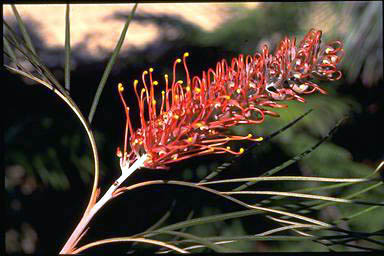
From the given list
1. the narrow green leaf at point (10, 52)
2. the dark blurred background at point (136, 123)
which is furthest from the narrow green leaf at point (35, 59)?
the dark blurred background at point (136, 123)

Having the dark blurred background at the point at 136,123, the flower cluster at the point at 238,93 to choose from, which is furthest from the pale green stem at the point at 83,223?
the dark blurred background at the point at 136,123

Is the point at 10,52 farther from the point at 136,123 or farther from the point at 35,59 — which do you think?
the point at 136,123

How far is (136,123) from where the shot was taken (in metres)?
1.02

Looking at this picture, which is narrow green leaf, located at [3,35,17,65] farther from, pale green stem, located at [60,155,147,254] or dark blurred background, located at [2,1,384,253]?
dark blurred background, located at [2,1,384,253]

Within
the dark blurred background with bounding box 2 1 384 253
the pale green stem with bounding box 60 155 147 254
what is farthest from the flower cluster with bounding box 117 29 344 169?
the dark blurred background with bounding box 2 1 384 253

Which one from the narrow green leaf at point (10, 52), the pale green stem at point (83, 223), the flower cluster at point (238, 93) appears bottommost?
the pale green stem at point (83, 223)

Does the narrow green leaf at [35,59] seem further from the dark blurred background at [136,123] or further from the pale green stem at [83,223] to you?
the dark blurred background at [136,123]

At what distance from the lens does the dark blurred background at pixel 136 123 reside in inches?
34.0

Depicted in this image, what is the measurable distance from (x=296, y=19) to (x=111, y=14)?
405 mm

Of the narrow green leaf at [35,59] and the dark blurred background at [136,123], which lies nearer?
the narrow green leaf at [35,59]

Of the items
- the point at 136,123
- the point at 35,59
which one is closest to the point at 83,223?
the point at 35,59

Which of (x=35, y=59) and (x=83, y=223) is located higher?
(x=35, y=59)

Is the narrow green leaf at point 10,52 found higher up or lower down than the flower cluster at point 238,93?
higher up

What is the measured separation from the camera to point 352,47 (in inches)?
36.1
